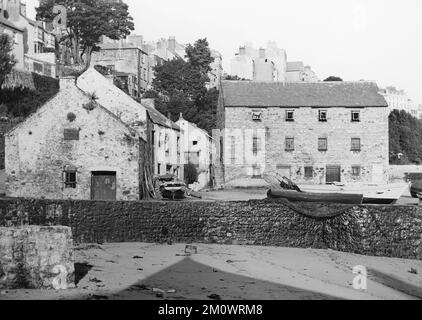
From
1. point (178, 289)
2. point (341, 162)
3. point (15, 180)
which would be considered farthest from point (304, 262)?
point (341, 162)

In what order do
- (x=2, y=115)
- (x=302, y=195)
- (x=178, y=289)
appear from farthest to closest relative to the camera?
(x=2, y=115), (x=302, y=195), (x=178, y=289)

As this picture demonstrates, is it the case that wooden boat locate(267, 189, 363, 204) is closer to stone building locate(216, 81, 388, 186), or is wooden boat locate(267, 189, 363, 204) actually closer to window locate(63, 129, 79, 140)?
window locate(63, 129, 79, 140)

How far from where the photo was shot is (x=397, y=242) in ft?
61.5

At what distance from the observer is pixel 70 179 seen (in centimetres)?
2986

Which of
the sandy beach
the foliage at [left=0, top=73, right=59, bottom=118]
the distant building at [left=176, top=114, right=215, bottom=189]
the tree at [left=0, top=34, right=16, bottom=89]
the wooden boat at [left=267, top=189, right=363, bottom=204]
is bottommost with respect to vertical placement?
the sandy beach

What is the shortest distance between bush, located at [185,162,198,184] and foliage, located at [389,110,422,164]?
40124 millimetres

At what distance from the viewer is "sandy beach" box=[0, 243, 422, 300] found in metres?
11.7

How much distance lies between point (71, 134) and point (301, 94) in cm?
2687

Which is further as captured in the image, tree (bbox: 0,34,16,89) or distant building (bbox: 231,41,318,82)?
distant building (bbox: 231,41,318,82)

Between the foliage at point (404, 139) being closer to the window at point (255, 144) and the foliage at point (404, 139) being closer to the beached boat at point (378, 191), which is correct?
the window at point (255, 144)

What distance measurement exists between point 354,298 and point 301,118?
38.1 meters

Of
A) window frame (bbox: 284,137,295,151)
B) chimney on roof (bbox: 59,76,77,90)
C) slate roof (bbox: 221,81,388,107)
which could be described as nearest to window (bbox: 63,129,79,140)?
chimney on roof (bbox: 59,76,77,90)

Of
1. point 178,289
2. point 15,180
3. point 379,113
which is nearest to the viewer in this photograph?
point 178,289

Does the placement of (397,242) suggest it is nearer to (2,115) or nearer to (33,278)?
(33,278)
